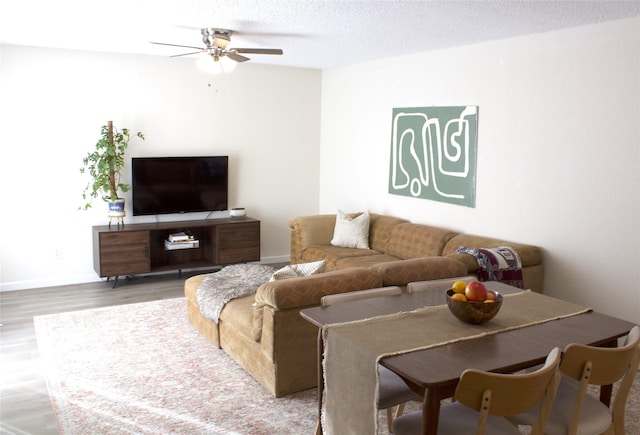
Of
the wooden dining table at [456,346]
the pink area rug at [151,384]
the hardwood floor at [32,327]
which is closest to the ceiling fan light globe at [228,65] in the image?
the hardwood floor at [32,327]

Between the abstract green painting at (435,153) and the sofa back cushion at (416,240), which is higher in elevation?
the abstract green painting at (435,153)

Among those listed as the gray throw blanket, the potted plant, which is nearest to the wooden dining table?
the gray throw blanket

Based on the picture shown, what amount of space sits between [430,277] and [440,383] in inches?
74.3

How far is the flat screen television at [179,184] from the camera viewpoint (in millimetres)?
6852

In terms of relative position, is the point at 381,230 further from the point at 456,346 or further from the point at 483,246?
the point at 456,346

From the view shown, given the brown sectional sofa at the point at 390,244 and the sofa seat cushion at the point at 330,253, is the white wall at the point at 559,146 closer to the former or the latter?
the brown sectional sofa at the point at 390,244

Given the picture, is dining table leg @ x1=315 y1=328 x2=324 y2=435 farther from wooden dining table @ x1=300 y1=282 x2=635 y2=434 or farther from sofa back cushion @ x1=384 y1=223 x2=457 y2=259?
sofa back cushion @ x1=384 y1=223 x2=457 y2=259

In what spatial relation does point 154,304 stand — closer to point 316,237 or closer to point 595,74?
point 316,237

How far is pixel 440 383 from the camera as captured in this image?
7.33 ft

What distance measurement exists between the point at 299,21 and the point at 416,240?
250 cm

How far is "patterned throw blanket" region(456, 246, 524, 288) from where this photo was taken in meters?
4.51

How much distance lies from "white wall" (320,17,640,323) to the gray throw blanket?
2169mm

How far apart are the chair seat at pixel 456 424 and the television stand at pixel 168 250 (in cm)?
453

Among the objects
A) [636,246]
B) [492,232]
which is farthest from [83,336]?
[636,246]
